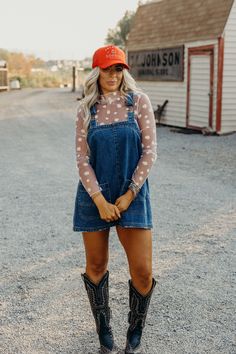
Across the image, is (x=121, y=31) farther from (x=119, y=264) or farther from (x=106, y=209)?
(x=106, y=209)

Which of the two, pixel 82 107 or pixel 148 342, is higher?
pixel 82 107

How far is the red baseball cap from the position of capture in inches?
125

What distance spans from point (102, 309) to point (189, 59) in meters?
15.1

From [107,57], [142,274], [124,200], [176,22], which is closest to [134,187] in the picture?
[124,200]

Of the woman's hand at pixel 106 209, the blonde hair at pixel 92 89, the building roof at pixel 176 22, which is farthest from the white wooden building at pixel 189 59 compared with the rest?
the woman's hand at pixel 106 209

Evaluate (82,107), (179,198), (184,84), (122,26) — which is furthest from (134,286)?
(122,26)

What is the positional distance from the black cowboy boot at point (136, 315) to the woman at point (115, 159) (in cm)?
16

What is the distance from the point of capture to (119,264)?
17.1ft

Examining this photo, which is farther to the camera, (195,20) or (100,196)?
(195,20)

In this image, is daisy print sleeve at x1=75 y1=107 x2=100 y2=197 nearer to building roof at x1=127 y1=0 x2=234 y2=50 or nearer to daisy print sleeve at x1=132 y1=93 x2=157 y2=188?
daisy print sleeve at x1=132 y1=93 x2=157 y2=188

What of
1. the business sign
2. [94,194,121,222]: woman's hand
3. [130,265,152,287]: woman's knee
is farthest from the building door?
[94,194,121,222]: woman's hand

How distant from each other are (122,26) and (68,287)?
49494mm

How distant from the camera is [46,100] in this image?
99.9 feet

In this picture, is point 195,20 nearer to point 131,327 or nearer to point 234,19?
point 234,19
